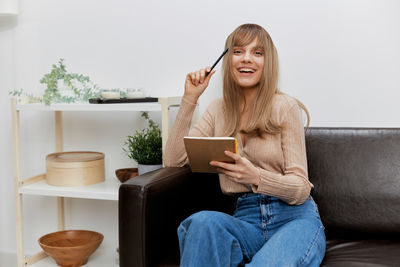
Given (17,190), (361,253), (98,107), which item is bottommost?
(361,253)

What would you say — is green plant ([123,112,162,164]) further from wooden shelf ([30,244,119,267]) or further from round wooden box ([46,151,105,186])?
wooden shelf ([30,244,119,267])

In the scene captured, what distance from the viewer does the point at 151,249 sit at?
4.53ft

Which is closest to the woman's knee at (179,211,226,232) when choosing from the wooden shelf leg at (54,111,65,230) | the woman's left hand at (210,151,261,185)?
the woman's left hand at (210,151,261,185)

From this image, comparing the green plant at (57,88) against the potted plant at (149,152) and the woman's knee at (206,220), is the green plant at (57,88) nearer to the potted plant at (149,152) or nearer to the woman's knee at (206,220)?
the potted plant at (149,152)

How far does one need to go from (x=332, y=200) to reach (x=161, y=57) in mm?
1019

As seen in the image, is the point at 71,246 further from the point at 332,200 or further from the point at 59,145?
the point at 332,200

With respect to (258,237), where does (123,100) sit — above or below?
above

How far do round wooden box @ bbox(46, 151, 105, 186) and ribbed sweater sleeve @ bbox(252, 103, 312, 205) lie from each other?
0.91 meters

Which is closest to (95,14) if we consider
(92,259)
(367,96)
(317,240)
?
(92,259)

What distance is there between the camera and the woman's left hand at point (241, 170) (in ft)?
4.43

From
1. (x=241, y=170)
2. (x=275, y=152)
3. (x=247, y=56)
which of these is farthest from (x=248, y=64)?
(x=241, y=170)

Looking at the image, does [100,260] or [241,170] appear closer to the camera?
[241,170]

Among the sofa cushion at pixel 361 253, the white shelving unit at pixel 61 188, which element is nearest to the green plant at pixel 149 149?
the white shelving unit at pixel 61 188

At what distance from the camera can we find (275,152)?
59.8 inches
